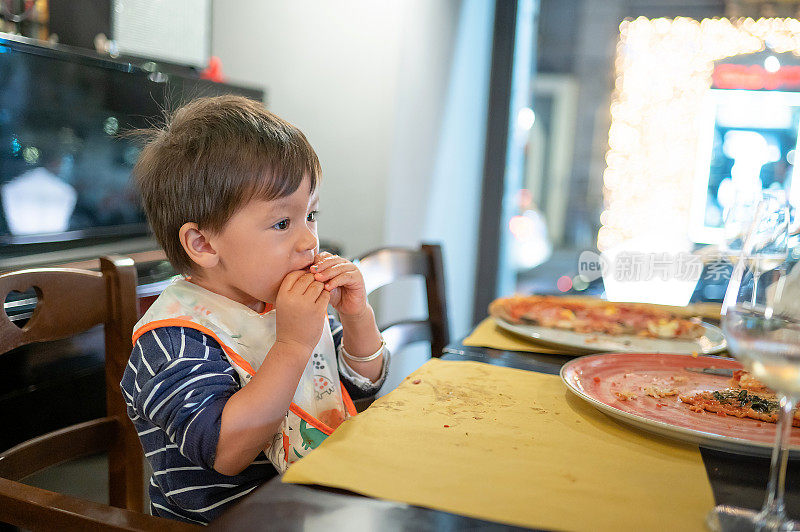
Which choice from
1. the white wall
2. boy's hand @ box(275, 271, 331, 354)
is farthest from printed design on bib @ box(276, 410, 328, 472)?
the white wall

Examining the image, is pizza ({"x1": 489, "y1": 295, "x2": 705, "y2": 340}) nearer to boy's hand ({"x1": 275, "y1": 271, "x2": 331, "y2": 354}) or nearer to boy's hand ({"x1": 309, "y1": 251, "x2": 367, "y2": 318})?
boy's hand ({"x1": 309, "y1": 251, "x2": 367, "y2": 318})

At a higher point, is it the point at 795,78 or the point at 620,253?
the point at 795,78

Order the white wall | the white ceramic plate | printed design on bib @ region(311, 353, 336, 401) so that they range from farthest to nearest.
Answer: the white wall → the white ceramic plate → printed design on bib @ region(311, 353, 336, 401)

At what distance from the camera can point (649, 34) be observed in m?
3.03

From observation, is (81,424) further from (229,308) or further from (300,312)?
(300,312)

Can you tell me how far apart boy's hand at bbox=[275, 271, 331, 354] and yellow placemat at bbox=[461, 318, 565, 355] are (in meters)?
0.36

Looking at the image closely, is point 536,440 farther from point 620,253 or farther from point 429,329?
point 620,253

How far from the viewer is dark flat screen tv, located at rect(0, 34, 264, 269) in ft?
4.63

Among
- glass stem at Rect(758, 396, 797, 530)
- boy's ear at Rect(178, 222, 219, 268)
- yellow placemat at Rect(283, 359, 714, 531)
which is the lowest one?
yellow placemat at Rect(283, 359, 714, 531)

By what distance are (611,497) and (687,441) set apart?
18cm

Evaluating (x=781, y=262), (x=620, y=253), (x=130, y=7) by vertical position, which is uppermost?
(x=130, y=7)

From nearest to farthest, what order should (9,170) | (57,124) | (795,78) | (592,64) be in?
(9,170)
(57,124)
(795,78)
(592,64)

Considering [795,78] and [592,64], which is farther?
[592,64]

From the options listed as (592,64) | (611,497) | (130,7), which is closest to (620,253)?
(592,64)
